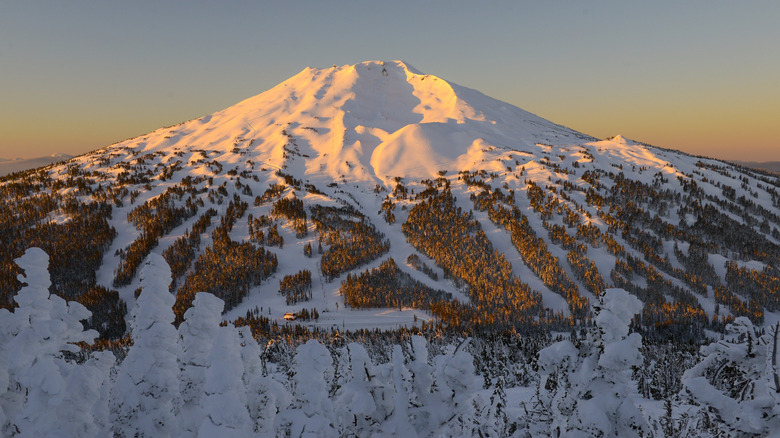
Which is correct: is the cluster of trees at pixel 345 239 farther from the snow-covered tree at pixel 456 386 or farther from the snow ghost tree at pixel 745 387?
the snow ghost tree at pixel 745 387

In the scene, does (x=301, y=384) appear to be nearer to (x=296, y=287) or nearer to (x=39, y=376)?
(x=39, y=376)

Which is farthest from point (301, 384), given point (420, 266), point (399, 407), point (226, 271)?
point (226, 271)

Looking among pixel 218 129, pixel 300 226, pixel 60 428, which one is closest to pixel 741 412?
pixel 60 428

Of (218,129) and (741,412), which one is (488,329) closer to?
(741,412)

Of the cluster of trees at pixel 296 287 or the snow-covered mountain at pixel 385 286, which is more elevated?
the snow-covered mountain at pixel 385 286

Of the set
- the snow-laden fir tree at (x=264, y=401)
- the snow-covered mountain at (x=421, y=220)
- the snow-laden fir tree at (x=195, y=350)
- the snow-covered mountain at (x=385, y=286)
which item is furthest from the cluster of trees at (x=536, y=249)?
the snow-laden fir tree at (x=195, y=350)
